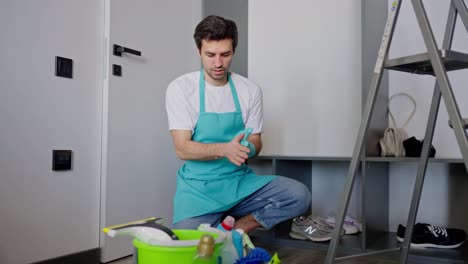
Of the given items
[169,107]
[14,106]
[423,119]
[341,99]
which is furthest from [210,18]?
[423,119]

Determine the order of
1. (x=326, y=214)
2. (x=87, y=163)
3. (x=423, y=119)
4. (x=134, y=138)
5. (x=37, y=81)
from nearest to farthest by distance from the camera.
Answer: (x=37, y=81) < (x=87, y=163) < (x=134, y=138) < (x=423, y=119) < (x=326, y=214)

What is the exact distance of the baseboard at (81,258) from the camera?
1563 mm

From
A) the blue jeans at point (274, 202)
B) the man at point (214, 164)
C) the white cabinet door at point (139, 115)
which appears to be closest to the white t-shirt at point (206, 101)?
the man at point (214, 164)

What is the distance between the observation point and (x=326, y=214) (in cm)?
235

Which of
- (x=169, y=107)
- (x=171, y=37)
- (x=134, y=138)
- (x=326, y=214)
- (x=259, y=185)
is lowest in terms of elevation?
(x=326, y=214)

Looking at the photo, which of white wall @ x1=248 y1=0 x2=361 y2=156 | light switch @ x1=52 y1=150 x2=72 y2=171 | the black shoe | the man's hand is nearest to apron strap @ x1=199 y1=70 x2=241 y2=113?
the man's hand

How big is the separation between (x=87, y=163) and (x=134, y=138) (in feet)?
0.94

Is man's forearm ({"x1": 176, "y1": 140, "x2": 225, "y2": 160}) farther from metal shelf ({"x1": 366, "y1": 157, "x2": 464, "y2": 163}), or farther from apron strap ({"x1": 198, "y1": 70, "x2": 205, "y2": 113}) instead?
metal shelf ({"x1": 366, "y1": 157, "x2": 464, "y2": 163})

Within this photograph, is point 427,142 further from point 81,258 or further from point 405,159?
point 81,258

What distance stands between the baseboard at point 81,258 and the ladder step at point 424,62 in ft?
4.52

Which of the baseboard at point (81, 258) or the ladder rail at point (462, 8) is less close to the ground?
the ladder rail at point (462, 8)

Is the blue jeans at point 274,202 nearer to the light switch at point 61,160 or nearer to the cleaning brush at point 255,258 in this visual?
the cleaning brush at point 255,258

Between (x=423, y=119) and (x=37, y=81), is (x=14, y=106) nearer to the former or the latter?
(x=37, y=81)

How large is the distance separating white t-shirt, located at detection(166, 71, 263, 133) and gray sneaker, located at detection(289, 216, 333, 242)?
2.19 feet
